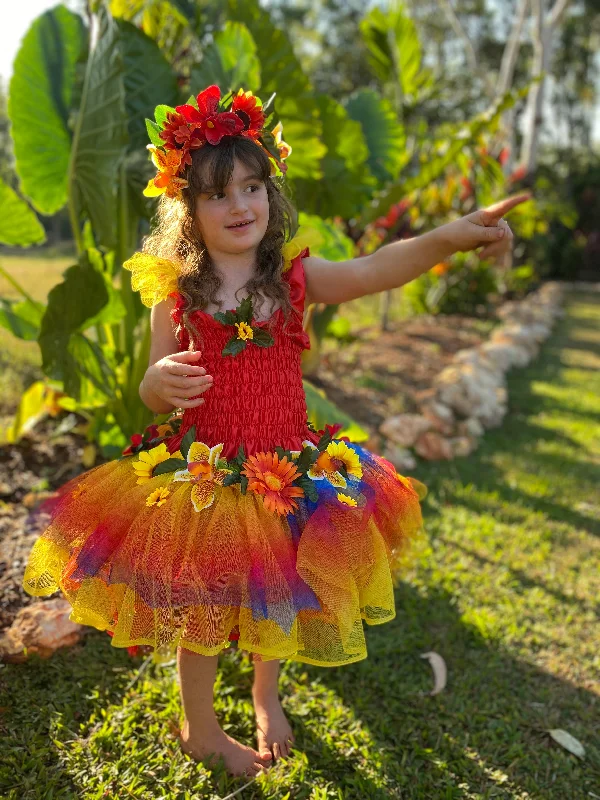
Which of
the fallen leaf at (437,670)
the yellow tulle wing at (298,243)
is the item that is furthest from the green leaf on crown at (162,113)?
the fallen leaf at (437,670)

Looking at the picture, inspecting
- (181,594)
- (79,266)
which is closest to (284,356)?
(181,594)

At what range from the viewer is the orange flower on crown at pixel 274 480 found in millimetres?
1266

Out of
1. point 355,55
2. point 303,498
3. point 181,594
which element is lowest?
point 181,594

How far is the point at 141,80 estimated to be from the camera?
239cm

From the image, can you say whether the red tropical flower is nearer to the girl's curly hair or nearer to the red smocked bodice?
the girl's curly hair

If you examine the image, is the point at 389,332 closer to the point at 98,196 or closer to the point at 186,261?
the point at 98,196

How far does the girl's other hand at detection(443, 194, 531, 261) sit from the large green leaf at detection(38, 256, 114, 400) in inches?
43.4

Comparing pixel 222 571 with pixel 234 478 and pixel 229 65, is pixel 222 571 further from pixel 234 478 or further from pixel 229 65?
pixel 229 65

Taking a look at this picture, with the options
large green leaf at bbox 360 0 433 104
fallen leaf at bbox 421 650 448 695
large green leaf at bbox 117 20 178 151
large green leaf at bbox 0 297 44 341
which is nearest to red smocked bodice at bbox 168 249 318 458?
fallen leaf at bbox 421 650 448 695

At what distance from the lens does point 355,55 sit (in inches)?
814

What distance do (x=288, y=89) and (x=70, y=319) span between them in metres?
1.39

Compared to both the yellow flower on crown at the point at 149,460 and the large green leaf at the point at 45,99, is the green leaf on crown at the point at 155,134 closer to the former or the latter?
the yellow flower on crown at the point at 149,460

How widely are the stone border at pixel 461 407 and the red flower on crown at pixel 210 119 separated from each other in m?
2.01

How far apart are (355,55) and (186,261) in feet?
71.8
